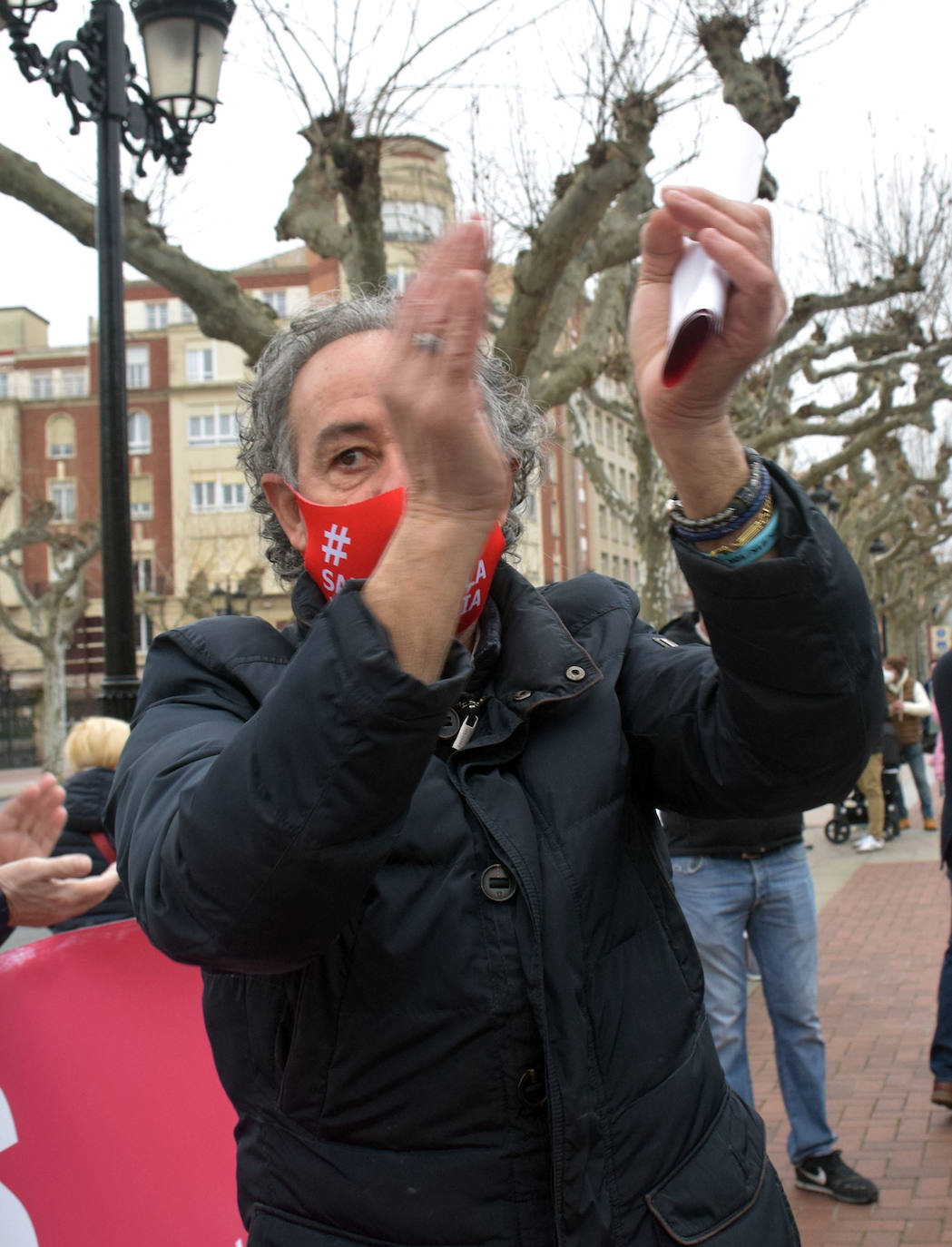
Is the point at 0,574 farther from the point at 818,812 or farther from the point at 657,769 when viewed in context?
the point at 657,769

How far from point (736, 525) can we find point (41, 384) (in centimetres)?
5726

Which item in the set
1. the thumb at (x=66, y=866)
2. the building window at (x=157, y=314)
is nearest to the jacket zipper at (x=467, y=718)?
the thumb at (x=66, y=866)

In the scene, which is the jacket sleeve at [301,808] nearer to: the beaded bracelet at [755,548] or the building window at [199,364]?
the beaded bracelet at [755,548]

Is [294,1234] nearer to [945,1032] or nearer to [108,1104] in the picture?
[108,1104]

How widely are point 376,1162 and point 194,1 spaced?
6018 mm

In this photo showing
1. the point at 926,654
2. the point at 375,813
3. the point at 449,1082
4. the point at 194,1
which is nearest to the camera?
the point at 375,813

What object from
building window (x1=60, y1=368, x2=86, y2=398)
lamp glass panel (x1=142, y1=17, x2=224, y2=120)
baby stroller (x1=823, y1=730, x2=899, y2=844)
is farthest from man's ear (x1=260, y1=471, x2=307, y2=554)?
building window (x1=60, y1=368, x2=86, y2=398)

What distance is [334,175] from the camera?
831 centimetres

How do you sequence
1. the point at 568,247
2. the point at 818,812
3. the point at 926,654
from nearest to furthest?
the point at 568,247 < the point at 818,812 < the point at 926,654

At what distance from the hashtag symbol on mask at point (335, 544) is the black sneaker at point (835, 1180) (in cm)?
393

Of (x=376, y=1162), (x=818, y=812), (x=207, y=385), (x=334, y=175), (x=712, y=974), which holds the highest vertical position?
(x=207, y=385)

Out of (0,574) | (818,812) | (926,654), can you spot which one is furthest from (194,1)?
(926,654)

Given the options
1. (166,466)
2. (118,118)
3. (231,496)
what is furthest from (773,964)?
(166,466)

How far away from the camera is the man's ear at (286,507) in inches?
69.4
